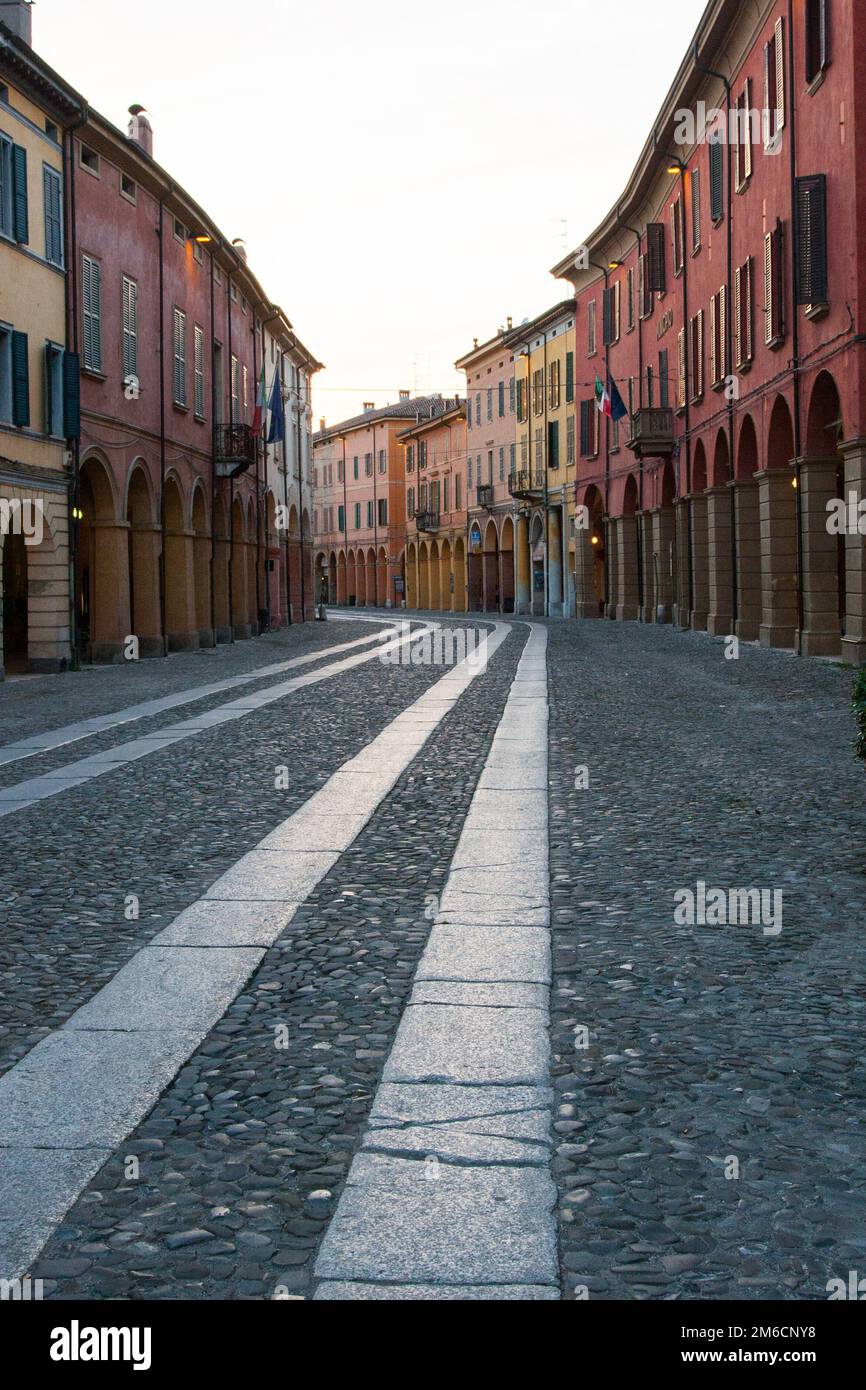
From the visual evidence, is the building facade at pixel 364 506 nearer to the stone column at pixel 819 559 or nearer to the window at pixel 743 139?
the window at pixel 743 139

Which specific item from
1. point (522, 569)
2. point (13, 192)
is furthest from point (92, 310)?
point (522, 569)

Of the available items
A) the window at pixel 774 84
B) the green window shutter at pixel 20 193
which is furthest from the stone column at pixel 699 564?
the green window shutter at pixel 20 193

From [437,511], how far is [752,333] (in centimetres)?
5577

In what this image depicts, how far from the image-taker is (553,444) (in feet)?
194

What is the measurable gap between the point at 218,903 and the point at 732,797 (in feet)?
12.4

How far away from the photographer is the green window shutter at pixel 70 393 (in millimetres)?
23719

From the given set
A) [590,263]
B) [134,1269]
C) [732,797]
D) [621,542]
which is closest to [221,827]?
[732,797]

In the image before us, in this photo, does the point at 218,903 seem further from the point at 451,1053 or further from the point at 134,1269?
the point at 134,1269

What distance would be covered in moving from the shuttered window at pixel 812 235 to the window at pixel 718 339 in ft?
26.4

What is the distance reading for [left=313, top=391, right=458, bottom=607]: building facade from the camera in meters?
91.9

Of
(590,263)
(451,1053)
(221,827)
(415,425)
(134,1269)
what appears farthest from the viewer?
(415,425)

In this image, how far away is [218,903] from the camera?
244 inches

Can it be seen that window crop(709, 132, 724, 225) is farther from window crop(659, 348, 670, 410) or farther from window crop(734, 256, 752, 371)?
window crop(659, 348, 670, 410)

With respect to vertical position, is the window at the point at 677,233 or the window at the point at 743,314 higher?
the window at the point at 677,233
